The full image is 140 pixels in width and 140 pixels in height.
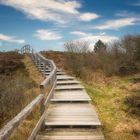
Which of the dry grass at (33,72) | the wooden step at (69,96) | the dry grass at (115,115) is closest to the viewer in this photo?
the dry grass at (115,115)

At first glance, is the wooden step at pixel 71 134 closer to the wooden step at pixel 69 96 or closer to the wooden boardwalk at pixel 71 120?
the wooden boardwalk at pixel 71 120

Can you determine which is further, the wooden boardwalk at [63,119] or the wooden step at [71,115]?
the wooden step at [71,115]

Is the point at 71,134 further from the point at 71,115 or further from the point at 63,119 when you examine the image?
the point at 71,115

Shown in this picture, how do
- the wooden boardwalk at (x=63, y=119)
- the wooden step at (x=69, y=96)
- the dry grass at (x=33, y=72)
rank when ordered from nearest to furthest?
the wooden boardwalk at (x=63, y=119) → the wooden step at (x=69, y=96) → the dry grass at (x=33, y=72)

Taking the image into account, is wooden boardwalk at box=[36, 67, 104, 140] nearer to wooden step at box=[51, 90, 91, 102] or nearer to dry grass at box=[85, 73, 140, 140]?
wooden step at box=[51, 90, 91, 102]

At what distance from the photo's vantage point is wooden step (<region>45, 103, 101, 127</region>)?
24.8 feet

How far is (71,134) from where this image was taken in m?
6.89

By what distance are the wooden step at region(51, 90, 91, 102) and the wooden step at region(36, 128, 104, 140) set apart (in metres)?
3.49

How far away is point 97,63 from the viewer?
22.0 meters

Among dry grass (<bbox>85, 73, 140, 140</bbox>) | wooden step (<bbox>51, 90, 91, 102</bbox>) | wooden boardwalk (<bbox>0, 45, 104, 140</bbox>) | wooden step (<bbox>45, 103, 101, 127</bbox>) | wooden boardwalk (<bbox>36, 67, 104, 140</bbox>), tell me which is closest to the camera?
wooden boardwalk (<bbox>0, 45, 104, 140</bbox>)

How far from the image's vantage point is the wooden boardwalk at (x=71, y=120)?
6.80 meters

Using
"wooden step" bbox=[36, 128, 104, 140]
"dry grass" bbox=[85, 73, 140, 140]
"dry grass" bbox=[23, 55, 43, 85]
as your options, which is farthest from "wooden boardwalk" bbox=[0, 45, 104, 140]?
"dry grass" bbox=[23, 55, 43, 85]

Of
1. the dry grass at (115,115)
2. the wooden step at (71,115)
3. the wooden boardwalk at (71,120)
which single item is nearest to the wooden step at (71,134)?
the wooden boardwalk at (71,120)

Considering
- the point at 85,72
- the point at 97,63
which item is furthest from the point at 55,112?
the point at 97,63
